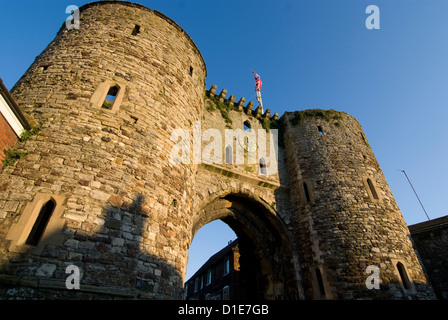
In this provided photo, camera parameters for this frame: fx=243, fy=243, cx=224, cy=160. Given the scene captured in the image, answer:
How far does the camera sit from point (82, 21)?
8.11 meters

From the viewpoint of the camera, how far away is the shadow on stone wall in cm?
363

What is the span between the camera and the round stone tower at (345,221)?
8.27 m

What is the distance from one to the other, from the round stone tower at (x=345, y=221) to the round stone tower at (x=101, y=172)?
5.48 m

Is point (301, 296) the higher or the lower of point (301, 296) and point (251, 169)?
the lower

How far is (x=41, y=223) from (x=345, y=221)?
9529mm

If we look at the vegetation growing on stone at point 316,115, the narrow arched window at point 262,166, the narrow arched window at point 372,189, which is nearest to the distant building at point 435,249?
the narrow arched window at point 372,189

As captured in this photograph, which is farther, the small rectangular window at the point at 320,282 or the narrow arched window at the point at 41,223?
the small rectangular window at the point at 320,282

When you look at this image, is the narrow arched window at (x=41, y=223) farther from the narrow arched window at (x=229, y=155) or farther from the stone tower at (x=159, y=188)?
the narrow arched window at (x=229, y=155)

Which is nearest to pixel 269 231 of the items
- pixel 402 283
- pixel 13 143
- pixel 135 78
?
pixel 402 283

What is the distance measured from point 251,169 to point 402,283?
668cm

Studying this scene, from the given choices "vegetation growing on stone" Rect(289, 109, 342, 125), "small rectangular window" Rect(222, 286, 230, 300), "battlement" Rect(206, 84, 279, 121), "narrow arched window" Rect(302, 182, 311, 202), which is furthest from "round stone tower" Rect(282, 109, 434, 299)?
"small rectangular window" Rect(222, 286, 230, 300)

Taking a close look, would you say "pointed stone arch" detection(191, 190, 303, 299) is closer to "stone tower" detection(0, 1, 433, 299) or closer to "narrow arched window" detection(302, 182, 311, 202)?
"stone tower" detection(0, 1, 433, 299)

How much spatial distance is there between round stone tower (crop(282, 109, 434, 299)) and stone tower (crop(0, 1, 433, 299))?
5cm
